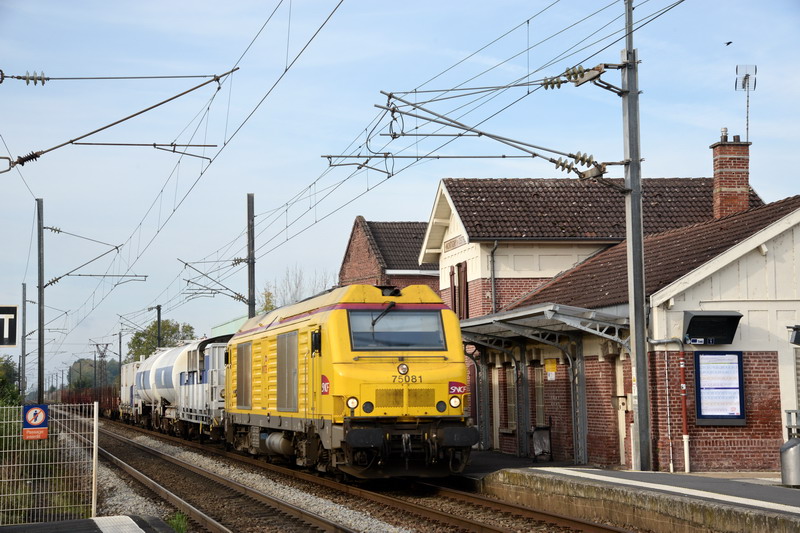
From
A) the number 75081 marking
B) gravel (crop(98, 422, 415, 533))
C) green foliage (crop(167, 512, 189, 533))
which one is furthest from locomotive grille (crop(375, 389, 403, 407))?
green foliage (crop(167, 512, 189, 533))

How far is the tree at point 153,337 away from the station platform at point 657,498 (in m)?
75.4

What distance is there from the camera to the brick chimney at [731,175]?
24.0 m

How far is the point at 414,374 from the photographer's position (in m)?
16.8

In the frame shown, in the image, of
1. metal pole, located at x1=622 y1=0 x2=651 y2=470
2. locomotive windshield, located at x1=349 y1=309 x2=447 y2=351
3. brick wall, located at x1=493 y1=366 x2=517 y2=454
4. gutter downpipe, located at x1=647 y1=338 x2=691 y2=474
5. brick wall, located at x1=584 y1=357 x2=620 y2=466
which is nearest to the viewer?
locomotive windshield, located at x1=349 y1=309 x2=447 y2=351

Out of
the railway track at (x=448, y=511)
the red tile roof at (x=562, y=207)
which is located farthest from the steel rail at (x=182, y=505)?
the red tile roof at (x=562, y=207)

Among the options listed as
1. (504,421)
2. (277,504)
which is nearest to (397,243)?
(504,421)

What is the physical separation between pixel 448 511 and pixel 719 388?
604 cm

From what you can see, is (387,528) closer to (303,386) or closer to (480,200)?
(303,386)

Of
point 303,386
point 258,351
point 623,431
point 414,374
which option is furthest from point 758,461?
point 258,351

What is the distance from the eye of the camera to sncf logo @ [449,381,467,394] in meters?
17.0

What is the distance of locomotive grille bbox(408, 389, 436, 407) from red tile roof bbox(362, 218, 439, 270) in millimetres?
25562

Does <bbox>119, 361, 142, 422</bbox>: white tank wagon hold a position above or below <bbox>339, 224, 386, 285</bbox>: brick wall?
below

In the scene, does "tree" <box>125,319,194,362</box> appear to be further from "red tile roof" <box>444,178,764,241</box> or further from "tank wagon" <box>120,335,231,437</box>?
"red tile roof" <box>444,178,764,241</box>

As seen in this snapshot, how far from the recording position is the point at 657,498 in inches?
483
